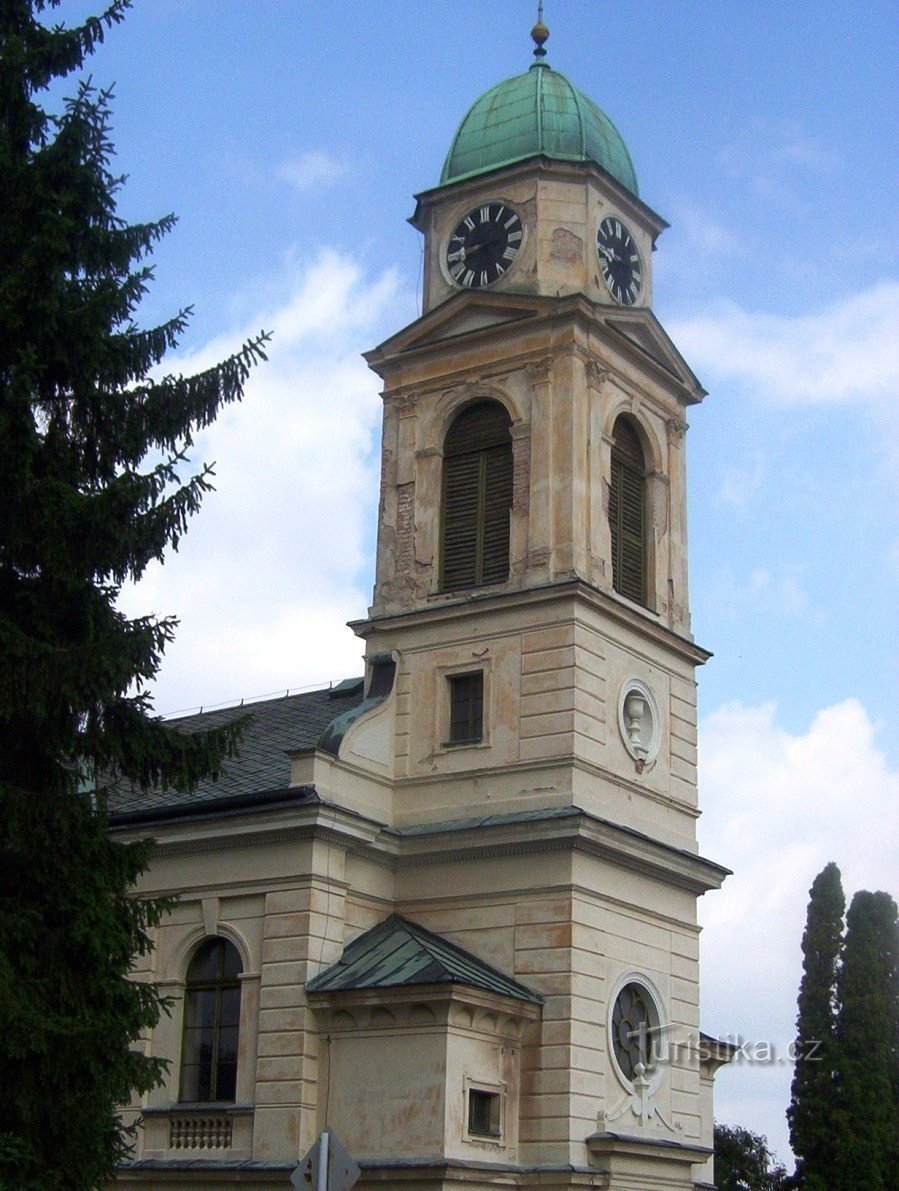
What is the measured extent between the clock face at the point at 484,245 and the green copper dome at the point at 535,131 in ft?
2.97

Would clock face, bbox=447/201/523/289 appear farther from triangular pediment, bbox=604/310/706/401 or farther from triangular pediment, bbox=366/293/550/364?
triangular pediment, bbox=604/310/706/401

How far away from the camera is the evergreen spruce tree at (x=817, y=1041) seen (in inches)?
1661

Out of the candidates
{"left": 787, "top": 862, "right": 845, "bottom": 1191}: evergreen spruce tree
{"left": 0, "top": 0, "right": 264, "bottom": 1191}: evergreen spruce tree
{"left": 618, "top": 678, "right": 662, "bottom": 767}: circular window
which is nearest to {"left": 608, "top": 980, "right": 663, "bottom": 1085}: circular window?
{"left": 618, "top": 678, "right": 662, "bottom": 767}: circular window

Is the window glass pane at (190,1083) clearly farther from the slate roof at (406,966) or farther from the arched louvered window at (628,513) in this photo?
the arched louvered window at (628,513)

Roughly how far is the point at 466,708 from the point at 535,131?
→ 36.8 ft

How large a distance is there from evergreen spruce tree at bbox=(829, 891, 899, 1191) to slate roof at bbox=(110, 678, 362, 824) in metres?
17.6

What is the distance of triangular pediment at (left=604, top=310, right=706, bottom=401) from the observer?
3197cm

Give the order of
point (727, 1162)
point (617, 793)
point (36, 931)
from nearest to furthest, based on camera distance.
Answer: point (36, 931)
point (617, 793)
point (727, 1162)

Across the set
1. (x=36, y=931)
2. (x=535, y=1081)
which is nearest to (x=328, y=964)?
(x=535, y=1081)

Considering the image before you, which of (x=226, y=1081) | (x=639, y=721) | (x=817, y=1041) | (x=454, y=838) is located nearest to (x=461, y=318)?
(x=639, y=721)

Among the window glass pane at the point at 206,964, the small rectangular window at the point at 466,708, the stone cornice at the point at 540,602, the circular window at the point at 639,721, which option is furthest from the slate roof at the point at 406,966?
the stone cornice at the point at 540,602

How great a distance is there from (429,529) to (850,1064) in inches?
757

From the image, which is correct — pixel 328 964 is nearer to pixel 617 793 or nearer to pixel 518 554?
pixel 617 793

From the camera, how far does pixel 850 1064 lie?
1668 inches
